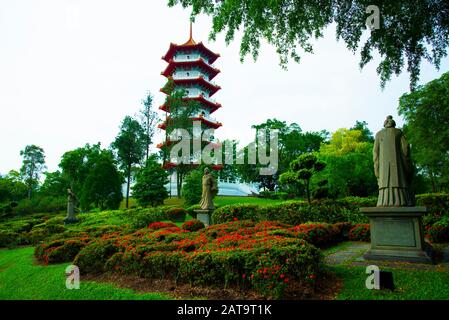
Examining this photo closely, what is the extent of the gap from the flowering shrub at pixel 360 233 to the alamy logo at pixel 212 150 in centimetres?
2079

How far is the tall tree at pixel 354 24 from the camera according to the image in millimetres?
5250

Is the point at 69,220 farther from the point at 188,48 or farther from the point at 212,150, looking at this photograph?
the point at 188,48

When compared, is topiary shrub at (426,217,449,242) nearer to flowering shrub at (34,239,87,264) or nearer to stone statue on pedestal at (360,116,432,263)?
stone statue on pedestal at (360,116,432,263)

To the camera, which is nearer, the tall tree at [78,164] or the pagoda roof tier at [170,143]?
the tall tree at [78,164]

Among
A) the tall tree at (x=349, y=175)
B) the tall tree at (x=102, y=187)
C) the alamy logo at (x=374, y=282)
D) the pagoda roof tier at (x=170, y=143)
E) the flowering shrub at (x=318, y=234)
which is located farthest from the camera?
the pagoda roof tier at (x=170, y=143)

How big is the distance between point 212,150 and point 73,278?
1195 inches

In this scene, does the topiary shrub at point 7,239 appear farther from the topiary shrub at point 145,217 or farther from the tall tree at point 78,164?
the tall tree at point 78,164

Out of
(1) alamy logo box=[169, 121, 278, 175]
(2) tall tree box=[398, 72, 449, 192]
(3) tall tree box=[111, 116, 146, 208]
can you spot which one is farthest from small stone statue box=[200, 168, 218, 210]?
(3) tall tree box=[111, 116, 146, 208]

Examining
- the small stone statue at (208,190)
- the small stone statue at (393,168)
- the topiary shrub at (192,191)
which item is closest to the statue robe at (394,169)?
the small stone statue at (393,168)

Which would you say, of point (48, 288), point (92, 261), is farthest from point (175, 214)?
point (48, 288)

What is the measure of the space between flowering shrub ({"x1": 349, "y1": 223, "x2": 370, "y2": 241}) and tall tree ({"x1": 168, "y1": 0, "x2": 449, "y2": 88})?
452 centimetres

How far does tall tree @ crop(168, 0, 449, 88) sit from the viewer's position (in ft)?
17.2

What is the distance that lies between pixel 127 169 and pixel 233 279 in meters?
27.1

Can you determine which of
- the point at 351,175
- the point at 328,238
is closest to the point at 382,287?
the point at 328,238
